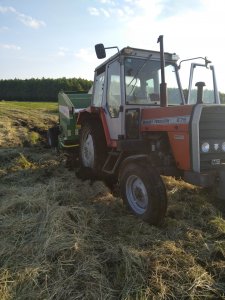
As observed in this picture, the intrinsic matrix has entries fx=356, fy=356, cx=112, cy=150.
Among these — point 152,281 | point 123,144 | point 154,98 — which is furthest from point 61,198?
point 152,281

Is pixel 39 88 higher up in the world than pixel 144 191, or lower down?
higher up

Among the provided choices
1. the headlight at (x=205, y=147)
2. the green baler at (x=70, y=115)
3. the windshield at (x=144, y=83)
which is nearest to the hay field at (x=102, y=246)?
the headlight at (x=205, y=147)

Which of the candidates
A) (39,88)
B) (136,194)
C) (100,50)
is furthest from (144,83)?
(39,88)

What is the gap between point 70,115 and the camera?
9977 mm

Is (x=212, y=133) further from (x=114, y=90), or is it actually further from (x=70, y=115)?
(x=70, y=115)

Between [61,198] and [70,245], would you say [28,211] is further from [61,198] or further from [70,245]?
[70,245]

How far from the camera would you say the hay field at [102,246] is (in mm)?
3316

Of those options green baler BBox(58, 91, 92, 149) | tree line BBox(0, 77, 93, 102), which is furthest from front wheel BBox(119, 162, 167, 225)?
tree line BBox(0, 77, 93, 102)

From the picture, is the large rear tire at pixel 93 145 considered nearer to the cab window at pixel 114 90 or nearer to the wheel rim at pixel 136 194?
the cab window at pixel 114 90

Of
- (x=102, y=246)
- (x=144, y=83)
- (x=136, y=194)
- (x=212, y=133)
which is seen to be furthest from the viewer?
(x=144, y=83)

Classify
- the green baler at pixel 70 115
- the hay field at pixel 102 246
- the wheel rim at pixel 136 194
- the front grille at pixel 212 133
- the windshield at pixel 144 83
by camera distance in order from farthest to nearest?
the green baler at pixel 70 115 < the windshield at pixel 144 83 < the wheel rim at pixel 136 194 < the front grille at pixel 212 133 < the hay field at pixel 102 246

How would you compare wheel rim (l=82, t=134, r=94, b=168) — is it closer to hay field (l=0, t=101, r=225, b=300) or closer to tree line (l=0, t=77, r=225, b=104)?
hay field (l=0, t=101, r=225, b=300)

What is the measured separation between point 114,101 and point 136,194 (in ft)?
6.14

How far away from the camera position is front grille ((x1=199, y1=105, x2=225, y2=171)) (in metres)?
4.87
